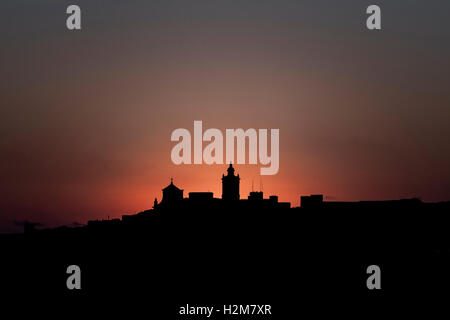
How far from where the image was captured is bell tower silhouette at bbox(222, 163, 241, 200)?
297 ft

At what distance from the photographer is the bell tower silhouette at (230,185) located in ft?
297

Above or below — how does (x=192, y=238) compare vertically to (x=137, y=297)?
above

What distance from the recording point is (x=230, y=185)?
9156 centimetres

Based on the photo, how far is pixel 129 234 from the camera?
7850 centimetres

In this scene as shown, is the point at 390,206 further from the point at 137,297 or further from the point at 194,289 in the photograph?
the point at 137,297
